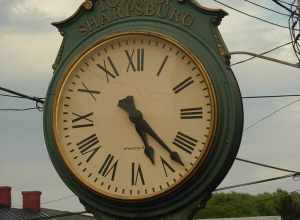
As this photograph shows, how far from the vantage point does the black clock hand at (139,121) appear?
12.8ft

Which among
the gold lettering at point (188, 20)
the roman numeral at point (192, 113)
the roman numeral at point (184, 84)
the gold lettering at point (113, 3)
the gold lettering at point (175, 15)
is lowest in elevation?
the roman numeral at point (192, 113)

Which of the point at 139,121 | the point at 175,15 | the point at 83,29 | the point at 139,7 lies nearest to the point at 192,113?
the point at 139,121

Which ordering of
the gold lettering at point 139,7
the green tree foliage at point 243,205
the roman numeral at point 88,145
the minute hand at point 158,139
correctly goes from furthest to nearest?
1. the green tree foliage at point 243,205
2. the gold lettering at point 139,7
3. the roman numeral at point 88,145
4. the minute hand at point 158,139

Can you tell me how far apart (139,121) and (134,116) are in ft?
0.10

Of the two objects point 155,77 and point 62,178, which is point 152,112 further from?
point 62,178

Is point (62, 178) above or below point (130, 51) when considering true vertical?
below

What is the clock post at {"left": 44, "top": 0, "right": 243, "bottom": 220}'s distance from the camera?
12.9 ft

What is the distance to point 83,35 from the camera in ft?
13.8

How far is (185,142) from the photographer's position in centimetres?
393

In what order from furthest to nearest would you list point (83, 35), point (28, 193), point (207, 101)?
point (28, 193) < point (83, 35) < point (207, 101)

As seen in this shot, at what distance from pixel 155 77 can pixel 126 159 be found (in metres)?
0.38

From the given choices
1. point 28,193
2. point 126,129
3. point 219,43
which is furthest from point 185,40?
point 28,193

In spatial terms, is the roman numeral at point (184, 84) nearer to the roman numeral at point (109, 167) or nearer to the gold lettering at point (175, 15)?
the gold lettering at point (175, 15)

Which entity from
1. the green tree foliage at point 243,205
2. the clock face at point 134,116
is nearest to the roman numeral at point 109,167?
the clock face at point 134,116
